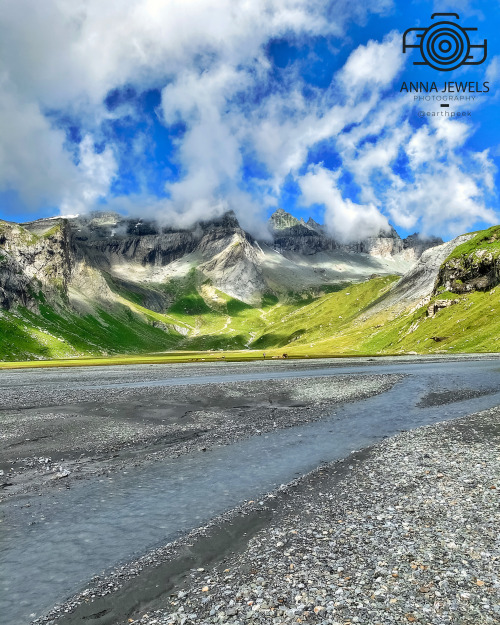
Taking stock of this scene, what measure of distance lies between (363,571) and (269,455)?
48.3 feet

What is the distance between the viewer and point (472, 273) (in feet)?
567

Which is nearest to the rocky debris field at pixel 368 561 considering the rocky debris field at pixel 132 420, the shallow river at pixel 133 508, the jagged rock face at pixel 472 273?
the shallow river at pixel 133 508

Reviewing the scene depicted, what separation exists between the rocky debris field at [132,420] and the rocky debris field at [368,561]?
13205 millimetres

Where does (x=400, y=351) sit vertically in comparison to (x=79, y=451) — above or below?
below

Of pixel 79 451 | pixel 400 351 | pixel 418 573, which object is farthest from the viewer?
pixel 400 351

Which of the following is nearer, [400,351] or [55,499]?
[55,499]

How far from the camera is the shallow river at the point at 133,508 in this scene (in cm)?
1291

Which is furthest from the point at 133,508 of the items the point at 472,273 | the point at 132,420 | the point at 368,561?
the point at 472,273

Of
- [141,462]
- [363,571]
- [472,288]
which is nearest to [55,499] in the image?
[141,462]

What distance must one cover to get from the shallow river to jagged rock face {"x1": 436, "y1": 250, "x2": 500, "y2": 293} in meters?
156

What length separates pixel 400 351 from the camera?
156 metres

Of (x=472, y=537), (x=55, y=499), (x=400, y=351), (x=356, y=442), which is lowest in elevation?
(x=400, y=351)

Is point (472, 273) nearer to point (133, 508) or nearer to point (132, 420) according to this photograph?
point (132, 420)

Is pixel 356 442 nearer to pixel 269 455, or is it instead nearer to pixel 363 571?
pixel 269 455
